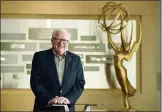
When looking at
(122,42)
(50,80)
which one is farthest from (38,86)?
(122,42)

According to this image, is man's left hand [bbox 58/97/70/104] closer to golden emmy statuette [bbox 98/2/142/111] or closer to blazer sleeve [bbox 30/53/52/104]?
blazer sleeve [bbox 30/53/52/104]

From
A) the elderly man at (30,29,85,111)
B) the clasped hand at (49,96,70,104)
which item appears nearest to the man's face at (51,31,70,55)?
the elderly man at (30,29,85,111)

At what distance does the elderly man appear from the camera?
72cm

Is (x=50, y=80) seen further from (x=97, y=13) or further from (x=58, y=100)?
(x=97, y=13)

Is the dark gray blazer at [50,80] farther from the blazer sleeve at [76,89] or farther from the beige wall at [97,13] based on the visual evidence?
the beige wall at [97,13]

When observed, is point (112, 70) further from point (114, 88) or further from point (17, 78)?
point (17, 78)

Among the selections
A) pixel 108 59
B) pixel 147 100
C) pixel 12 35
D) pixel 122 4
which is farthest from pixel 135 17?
pixel 12 35

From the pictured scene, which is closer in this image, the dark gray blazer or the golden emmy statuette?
the dark gray blazer

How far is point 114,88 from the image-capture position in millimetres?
912

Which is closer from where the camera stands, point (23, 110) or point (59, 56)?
point (59, 56)

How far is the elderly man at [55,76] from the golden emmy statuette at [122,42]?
7.4 inches

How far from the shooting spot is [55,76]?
0.73 meters

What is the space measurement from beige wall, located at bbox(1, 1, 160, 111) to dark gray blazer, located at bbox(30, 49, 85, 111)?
0.16m

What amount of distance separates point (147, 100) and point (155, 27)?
0.25 m
